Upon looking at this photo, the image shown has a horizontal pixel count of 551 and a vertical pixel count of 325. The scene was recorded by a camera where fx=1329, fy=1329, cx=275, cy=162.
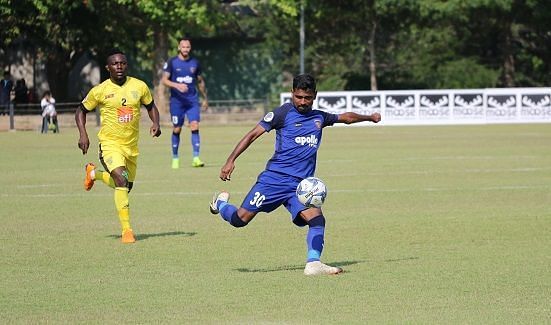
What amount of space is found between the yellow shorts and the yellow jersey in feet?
0.15

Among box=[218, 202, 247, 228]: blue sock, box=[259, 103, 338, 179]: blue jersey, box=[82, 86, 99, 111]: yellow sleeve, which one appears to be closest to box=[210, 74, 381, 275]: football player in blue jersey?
box=[259, 103, 338, 179]: blue jersey

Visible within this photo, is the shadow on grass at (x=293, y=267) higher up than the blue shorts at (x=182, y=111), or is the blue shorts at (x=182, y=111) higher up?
the blue shorts at (x=182, y=111)

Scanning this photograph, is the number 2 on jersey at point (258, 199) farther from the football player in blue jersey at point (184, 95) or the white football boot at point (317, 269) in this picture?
the football player in blue jersey at point (184, 95)

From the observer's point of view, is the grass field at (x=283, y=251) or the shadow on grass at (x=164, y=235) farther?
the shadow on grass at (x=164, y=235)

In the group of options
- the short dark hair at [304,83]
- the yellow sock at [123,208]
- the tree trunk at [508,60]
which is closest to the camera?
the short dark hair at [304,83]

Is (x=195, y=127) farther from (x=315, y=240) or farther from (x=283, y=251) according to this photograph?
(x=315, y=240)

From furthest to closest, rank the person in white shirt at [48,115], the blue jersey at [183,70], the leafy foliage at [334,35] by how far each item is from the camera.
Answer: the leafy foliage at [334,35] < the person in white shirt at [48,115] < the blue jersey at [183,70]

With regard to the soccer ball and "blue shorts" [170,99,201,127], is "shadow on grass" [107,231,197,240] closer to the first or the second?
the soccer ball

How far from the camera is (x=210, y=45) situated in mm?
72250

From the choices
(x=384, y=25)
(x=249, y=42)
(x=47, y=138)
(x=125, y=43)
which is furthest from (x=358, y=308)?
(x=249, y=42)

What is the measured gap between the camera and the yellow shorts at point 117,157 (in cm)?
1363

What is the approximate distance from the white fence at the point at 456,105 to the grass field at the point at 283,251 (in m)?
21.6

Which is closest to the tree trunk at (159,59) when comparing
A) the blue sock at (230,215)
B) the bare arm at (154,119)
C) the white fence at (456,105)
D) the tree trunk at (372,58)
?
the tree trunk at (372,58)

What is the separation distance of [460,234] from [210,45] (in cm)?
5914
